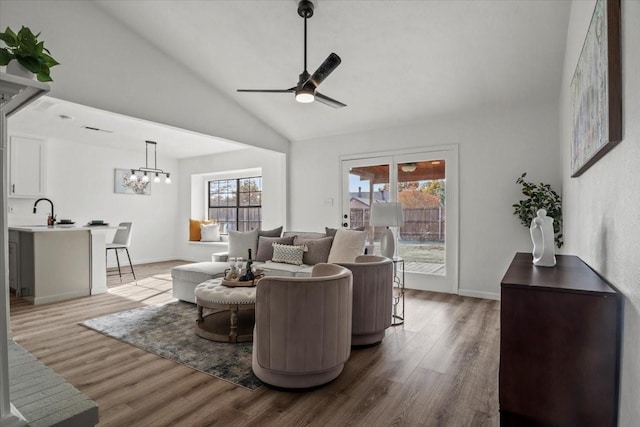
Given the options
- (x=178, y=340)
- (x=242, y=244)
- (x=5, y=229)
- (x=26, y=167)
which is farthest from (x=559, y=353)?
(x=26, y=167)

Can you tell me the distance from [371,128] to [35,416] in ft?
16.9

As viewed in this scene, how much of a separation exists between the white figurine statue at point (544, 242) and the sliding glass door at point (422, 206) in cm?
270

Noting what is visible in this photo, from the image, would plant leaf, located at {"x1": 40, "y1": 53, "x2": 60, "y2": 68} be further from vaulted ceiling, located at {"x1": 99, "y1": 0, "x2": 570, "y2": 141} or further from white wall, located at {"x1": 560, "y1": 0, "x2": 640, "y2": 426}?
vaulted ceiling, located at {"x1": 99, "y1": 0, "x2": 570, "y2": 141}

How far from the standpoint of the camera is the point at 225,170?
765 cm

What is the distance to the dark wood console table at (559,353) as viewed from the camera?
129 centimetres

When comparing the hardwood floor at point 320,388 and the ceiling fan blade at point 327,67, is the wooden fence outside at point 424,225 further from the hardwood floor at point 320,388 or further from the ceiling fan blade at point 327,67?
the ceiling fan blade at point 327,67

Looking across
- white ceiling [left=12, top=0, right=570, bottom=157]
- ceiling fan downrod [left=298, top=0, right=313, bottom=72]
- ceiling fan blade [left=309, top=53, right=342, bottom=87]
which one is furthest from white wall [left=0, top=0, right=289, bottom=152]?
ceiling fan blade [left=309, top=53, right=342, bottom=87]

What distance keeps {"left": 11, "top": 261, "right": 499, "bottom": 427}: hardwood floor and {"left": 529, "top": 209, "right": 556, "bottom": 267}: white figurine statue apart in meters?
0.93

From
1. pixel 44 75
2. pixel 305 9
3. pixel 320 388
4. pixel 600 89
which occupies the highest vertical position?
pixel 305 9

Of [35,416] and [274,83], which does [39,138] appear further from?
[35,416]

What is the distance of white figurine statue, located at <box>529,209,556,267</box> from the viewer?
1.99 meters

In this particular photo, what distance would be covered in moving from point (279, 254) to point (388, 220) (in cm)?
167

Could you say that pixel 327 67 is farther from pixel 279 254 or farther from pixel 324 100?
pixel 279 254

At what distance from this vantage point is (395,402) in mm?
2104
